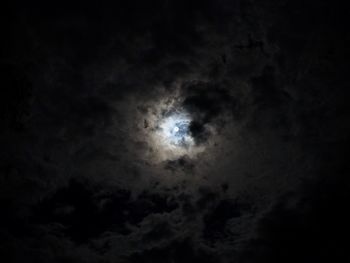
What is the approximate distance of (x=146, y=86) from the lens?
252 inches

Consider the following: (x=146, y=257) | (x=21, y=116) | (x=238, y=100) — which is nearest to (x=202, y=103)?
(x=238, y=100)

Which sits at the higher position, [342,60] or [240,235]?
[342,60]

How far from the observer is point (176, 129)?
22.5ft

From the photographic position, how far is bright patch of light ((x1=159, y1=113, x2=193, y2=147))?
6.74 metres

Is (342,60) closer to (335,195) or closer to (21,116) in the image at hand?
(335,195)

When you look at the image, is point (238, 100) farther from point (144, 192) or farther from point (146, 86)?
point (144, 192)

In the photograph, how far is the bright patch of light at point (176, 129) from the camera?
6.74 m

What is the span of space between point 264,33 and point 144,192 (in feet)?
13.9

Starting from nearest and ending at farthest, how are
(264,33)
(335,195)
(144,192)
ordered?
(264,33) → (144,192) → (335,195)

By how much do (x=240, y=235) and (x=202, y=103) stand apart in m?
4.23

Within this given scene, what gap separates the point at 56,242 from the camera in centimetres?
912

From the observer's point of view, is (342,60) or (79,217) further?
(79,217)

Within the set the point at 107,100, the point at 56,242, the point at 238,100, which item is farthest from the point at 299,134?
the point at 56,242

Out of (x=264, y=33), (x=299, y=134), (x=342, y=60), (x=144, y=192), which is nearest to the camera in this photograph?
(x=264, y=33)
